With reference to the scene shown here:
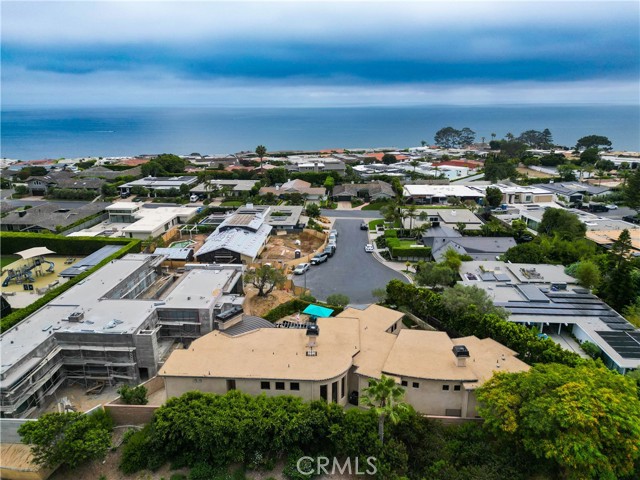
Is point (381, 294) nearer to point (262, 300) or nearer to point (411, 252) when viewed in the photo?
point (262, 300)

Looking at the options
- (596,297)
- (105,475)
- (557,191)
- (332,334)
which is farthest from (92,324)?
(557,191)

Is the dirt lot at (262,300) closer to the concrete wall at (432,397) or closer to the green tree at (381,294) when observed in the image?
the green tree at (381,294)

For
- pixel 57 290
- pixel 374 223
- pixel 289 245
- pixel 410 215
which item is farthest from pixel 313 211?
pixel 57 290

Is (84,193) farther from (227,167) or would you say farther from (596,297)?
(596,297)

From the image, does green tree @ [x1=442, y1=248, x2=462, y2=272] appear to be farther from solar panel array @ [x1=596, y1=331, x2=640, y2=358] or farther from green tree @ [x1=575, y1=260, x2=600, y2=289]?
solar panel array @ [x1=596, y1=331, x2=640, y2=358]

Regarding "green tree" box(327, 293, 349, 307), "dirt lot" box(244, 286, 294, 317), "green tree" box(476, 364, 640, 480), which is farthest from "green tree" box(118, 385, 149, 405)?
"green tree" box(476, 364, 640, 480)
